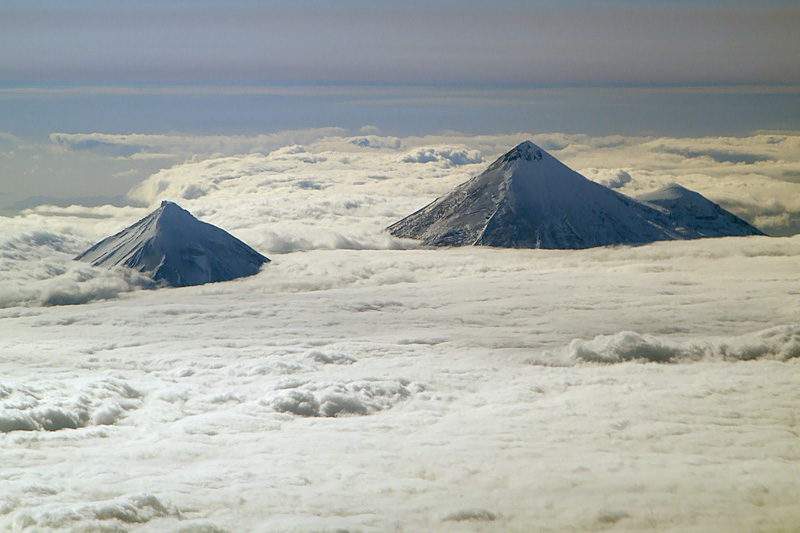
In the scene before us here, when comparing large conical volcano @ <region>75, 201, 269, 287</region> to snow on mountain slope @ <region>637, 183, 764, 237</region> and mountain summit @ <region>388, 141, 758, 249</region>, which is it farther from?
snow on mountain slope @ <region>637, 183, 764, 237</region>

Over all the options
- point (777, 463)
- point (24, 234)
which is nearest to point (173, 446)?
point (777, 463)

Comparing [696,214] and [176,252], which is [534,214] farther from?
[176,252]

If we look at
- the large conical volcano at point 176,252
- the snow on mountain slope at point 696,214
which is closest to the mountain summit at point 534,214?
the snow on mountain slope at point 696,214

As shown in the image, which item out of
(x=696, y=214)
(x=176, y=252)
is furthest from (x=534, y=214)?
(x=176, y=252)

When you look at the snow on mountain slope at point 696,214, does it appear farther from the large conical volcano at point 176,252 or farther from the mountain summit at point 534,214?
the large conical volcano at point 176,252

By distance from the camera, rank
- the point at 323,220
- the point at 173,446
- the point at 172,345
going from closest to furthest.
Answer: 1. the point at 173,446
2. the point at 172,345
3. the point at 323,220

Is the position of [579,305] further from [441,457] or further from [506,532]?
[506,532]

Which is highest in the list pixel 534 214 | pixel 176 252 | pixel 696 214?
pixel 696 214
